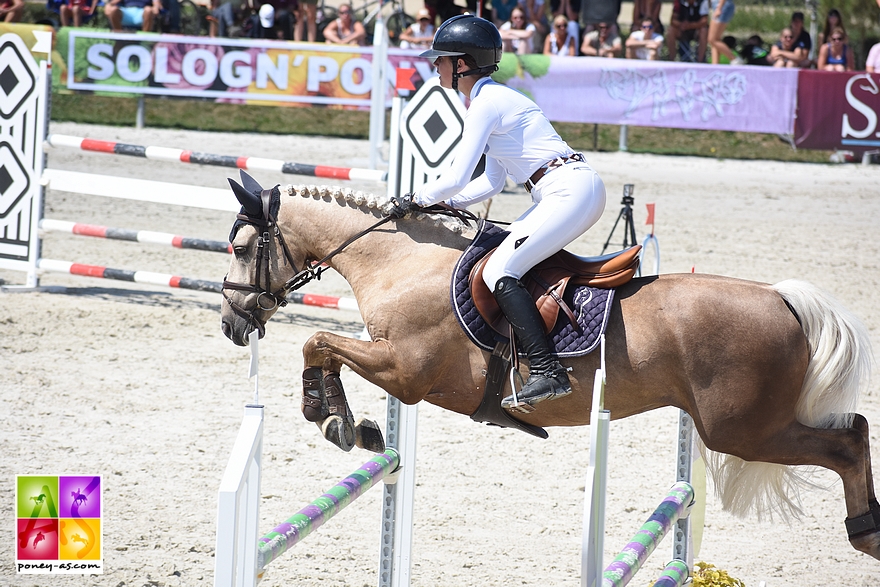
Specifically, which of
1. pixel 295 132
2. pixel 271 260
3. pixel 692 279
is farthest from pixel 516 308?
pixel 295 132

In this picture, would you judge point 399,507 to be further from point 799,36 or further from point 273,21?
point 273,21

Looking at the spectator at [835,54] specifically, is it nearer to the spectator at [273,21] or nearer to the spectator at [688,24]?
the spectator at [688,24]

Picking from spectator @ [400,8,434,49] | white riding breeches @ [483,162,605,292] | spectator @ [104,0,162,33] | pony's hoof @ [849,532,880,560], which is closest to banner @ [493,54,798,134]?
spectator @ [400,8,434,49]

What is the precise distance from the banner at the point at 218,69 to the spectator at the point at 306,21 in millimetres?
2402

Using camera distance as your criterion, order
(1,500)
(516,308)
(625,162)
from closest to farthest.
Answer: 1. (516,308)
2. (1,500)
3. (625,162)

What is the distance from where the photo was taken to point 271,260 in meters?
3.51

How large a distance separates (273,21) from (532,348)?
14372 mm

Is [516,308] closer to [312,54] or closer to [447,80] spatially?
[447,80]

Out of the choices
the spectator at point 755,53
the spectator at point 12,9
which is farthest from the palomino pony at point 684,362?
the spectator at point 12,9

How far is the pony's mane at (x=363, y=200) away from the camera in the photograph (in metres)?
3.44

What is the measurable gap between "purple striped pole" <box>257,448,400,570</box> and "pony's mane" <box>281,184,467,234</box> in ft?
2.91

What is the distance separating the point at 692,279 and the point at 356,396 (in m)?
3.00

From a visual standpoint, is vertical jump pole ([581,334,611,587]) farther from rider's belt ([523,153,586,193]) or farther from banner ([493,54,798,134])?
banner ([493,54,798,134])

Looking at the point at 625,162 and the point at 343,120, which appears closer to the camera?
the point at 625,162
